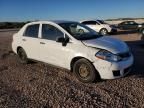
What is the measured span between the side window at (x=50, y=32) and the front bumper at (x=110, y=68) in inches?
63.0

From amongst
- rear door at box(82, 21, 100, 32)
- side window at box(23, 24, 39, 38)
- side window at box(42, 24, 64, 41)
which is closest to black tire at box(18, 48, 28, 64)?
side window at box(23, 24, 39, 38)

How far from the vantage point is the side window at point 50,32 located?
7229mm

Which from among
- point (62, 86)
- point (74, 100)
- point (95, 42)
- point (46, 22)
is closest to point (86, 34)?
point (95, 42)

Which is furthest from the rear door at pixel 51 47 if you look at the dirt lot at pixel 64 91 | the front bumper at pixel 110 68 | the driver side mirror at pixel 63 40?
the front bumper at pixel 110 68

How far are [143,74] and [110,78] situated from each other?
1.35 metres

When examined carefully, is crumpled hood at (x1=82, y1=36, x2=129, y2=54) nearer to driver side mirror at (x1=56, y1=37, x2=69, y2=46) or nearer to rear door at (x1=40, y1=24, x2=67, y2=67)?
driver side mirror at (x1=56, y1=37, x2=69, y2=46)

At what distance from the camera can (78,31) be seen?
24.0 ft

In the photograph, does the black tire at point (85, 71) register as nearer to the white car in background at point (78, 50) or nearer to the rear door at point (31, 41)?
the white car in background at point (78, 50)

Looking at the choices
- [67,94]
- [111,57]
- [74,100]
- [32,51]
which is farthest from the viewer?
[32,51]

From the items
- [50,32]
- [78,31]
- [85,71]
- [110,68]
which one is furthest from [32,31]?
[110,68]

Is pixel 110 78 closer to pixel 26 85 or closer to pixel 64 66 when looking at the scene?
pixel 64 66

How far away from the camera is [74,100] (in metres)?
5.22

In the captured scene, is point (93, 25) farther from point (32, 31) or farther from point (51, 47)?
point (51, 47)

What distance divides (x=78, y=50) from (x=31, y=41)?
90.2 inches
